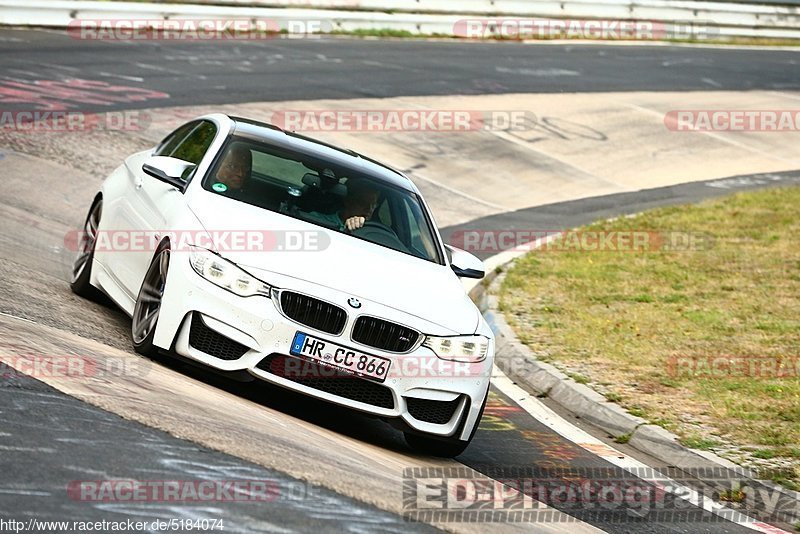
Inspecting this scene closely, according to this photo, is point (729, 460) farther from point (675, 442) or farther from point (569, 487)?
point (569, 487)

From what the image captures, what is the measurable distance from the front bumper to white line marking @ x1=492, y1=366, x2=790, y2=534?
5.03 feet

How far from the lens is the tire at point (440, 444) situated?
7387 mm

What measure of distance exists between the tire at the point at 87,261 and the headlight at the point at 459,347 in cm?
310

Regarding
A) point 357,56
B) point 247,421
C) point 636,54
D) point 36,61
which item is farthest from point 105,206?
point 636,54

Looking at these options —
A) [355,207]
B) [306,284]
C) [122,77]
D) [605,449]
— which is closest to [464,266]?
[355,207]

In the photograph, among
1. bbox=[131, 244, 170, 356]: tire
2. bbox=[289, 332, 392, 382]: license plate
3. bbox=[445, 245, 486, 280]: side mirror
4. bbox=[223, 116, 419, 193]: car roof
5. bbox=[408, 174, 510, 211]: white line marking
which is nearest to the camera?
bbox=[289, 332, 392, 382]: license plate

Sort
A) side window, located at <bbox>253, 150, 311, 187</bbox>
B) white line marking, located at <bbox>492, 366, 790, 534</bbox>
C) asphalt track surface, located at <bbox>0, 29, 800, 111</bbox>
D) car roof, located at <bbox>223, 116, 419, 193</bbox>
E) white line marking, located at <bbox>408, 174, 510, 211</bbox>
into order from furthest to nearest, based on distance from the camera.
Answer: asphalt track surface, located at <bbox>0, 29, 800, 111</bbox> < white line marking, located at <bbox>408, 174, 510, 211</bbox> < car roof, located at <bbox>223, 116, 419, 193</bbox> < side window, located at <bbox>253, 150, 311, 187</bbox> < white line marking, located at <bbox>492, 366, 790, 534</bbox>

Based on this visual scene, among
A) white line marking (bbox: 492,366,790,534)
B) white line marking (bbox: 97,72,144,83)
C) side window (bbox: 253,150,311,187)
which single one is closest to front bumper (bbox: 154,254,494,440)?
side window (bbox: 253,150,311,187)

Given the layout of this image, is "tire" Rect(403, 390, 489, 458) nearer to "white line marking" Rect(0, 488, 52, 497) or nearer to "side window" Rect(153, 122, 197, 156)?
"white line marking" Rect(0, 488, 52, 497)

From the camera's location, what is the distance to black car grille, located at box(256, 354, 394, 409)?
22.7 feet

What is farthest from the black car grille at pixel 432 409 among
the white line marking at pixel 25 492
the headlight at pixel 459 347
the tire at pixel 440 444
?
the white line marking at pixel 25 492

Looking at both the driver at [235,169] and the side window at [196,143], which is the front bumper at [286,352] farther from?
the side window at [196,143]

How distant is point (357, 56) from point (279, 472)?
70.7ft

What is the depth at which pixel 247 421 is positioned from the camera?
254 inches
